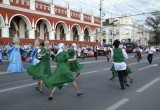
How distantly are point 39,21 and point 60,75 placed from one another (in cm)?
3247

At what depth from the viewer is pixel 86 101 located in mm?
7434

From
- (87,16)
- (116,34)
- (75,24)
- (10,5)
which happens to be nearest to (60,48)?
(10,5)

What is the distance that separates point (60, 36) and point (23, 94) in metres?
36.5

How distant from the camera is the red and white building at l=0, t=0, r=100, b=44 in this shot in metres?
30.8

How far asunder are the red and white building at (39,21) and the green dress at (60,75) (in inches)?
901

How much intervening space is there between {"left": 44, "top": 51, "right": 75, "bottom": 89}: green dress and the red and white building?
22.9 meters

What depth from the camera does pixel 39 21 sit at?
1544 inches

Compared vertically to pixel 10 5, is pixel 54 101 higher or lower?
lower

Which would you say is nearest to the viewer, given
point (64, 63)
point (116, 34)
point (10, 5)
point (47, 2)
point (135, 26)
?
point (64, 63)

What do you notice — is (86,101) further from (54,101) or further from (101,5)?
(101,5)

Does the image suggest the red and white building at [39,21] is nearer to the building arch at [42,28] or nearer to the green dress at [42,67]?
the building arch at [42,28]

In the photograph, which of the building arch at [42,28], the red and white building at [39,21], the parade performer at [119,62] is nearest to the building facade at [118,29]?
the red and white building at [39,21]

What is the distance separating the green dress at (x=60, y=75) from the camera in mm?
7543

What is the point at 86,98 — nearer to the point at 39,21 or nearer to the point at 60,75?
the point at 60,75
